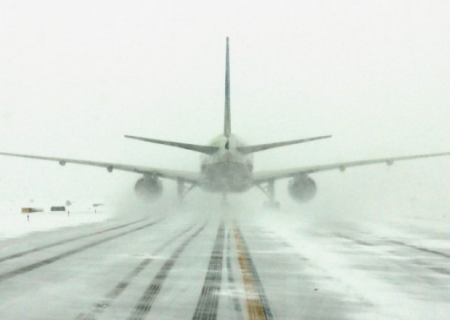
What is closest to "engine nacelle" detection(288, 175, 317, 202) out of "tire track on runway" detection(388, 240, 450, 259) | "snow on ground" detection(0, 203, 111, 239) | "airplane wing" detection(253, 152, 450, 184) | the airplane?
the airplane

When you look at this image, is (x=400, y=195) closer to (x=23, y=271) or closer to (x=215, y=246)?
(x=215, y=246)

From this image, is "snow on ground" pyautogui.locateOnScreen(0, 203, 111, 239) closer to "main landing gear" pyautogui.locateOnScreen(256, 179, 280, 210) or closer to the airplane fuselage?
the airplane fuselage

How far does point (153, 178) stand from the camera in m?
41.3

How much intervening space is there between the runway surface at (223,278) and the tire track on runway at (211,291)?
16 mm

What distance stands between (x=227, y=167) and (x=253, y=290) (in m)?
28.9

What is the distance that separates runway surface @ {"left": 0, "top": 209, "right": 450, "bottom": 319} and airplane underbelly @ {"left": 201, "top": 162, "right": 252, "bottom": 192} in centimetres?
1872

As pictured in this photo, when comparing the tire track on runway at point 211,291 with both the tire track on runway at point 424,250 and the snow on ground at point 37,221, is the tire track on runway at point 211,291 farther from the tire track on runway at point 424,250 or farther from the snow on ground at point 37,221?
the snow on ground at point 37,221

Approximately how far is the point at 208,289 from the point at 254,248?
7.45m

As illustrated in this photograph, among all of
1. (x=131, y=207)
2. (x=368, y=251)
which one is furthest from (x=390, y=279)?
(x=131, y=207)

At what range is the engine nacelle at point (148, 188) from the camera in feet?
135

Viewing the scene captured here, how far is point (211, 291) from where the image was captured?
10.4m

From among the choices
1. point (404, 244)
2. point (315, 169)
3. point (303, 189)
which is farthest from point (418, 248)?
point (315, 169)

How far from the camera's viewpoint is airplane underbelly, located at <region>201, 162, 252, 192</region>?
39.5 metres

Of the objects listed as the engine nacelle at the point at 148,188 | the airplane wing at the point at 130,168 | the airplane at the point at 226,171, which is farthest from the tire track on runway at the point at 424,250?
the airplane wing at the point at 130,168
